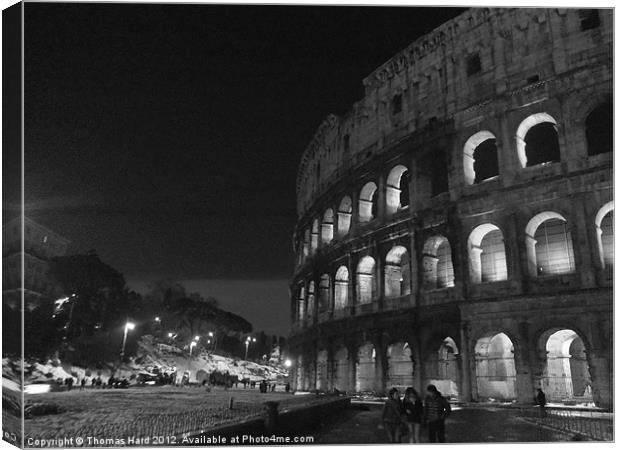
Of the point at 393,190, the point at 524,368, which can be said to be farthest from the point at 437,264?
the point at 524,368

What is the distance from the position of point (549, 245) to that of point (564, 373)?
166 inches

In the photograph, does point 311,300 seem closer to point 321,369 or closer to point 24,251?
point 321,369

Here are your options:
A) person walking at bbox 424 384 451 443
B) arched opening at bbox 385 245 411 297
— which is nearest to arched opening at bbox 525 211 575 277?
arched opening at bbox 385 245 411 297

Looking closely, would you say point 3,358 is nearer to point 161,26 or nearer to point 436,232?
point 161,26

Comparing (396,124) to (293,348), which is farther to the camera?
(293,348)

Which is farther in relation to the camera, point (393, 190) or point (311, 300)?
point (311, 300)

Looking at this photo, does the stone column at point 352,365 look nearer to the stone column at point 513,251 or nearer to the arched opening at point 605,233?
the stone column at point 513,251

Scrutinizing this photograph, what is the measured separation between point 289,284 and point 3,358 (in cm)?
2092

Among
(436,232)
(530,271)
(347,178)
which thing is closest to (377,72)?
(347,178)

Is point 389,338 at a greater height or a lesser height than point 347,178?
lesser

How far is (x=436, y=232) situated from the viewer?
63.2 feet

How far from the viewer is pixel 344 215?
25312mm

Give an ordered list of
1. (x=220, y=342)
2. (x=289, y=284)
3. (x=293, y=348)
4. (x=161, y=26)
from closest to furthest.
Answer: (x=161, y=26)
(x=293, y=348)
(x=289, y=284)
(x=220, y=342)

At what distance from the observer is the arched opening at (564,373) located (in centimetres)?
1582
